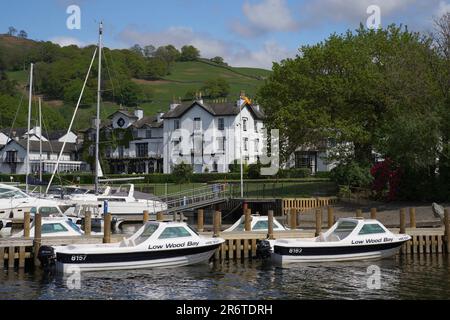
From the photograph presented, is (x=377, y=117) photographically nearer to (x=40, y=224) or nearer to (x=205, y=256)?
(x=205, y=256)

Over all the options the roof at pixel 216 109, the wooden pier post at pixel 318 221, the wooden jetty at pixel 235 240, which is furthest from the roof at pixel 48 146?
the wooden pier post at pixel 318 221

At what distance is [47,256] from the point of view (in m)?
26.1

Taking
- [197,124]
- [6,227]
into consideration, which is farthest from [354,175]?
[197,124]

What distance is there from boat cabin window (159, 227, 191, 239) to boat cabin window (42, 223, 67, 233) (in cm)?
618

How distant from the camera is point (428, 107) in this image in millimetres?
51094

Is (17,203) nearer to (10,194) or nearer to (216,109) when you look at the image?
(10,194)

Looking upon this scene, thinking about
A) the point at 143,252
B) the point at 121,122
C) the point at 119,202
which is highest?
the point at 121,122

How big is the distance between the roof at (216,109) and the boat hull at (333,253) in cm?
6776

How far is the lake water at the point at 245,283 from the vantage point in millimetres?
22141

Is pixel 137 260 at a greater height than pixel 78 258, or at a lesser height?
lesser

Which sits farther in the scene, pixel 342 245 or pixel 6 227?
pixel 6 227

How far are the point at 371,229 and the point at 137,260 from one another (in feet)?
37.9
